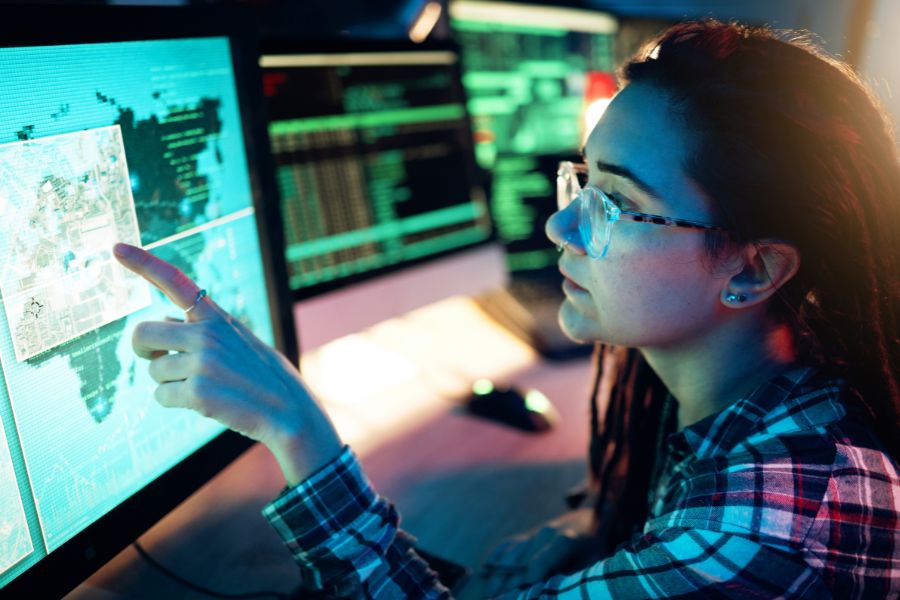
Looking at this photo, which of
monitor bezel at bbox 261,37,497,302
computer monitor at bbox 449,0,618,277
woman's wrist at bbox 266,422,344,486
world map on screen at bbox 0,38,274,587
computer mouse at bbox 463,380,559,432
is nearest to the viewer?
world map on screen at bbox 0,38,274,587

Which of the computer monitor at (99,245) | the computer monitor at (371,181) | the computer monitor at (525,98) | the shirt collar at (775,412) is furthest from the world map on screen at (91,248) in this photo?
the computer monitor at (525,98)

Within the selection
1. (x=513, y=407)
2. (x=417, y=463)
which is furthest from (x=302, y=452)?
(x=513, y=407)

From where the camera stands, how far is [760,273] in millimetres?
682

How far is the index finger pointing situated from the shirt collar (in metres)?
0.48

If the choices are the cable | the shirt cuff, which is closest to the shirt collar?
the shirt cuff

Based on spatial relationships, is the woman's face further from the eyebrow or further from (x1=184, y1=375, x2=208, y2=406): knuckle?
(x1=184, y1=375, x2=208, y2=406): knuckle

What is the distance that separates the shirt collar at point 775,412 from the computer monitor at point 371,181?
0.54 meters

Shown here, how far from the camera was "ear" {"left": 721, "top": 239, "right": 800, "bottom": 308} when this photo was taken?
663 millimetres

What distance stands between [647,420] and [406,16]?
93 cm

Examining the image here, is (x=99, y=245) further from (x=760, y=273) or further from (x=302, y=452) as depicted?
(x=760, y=273)

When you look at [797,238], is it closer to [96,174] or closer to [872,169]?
[872,169]

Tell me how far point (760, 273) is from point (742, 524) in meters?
0.24

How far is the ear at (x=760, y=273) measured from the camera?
66 cm

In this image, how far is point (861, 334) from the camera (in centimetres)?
68
